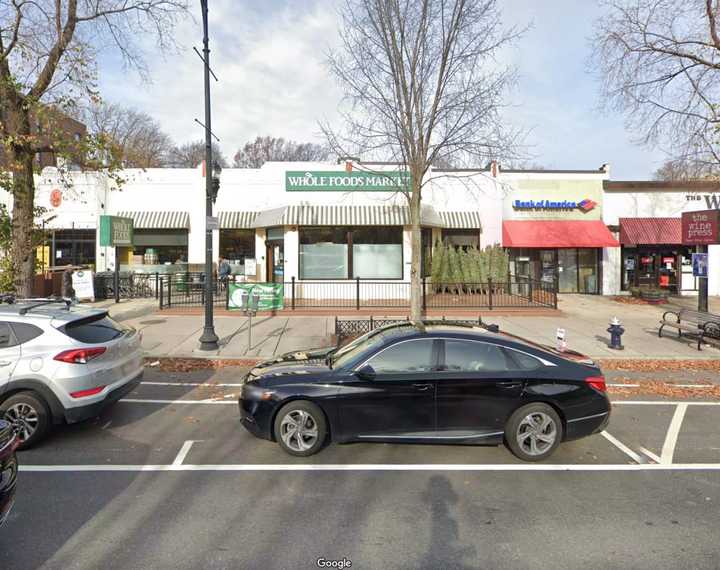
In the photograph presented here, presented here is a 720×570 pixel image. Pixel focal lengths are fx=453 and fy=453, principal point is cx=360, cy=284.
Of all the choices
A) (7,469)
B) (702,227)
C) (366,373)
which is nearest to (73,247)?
(366,373)

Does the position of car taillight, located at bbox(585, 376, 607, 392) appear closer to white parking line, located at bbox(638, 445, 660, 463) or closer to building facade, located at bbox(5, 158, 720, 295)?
white parking line, located at bbox(638, 445, 660, 463)

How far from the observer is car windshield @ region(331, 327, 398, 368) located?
5.07 meters

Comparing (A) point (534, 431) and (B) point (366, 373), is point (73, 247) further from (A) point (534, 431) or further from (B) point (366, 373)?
(A) point (534, 431)

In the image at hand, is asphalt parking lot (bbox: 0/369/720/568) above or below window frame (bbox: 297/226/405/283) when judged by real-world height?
below

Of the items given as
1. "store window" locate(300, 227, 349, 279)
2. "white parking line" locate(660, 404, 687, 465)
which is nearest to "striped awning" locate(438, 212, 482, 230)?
"store window" locate(300, 227, 349, 279)

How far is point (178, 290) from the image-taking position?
56.6 ft

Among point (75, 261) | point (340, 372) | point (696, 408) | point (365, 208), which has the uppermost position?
point (365, 208)

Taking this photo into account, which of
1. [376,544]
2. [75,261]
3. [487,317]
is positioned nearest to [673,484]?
[376,544]

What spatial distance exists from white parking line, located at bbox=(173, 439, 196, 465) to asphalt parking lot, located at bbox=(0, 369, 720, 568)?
0.08 feet

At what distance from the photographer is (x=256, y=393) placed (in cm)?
480

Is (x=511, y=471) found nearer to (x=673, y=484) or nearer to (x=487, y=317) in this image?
(x=673, y=484)

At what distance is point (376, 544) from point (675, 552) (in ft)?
6.74

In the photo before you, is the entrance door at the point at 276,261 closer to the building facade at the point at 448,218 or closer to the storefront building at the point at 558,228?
the building facade at the point at 448,218

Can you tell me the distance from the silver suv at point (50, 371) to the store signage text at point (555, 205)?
19.7m
